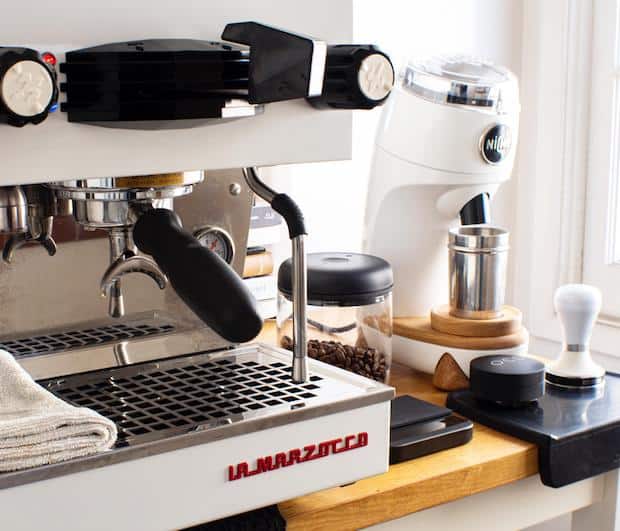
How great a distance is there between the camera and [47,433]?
2.19 ft

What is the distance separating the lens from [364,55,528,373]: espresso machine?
3.91ft

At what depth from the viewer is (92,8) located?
0.66 m

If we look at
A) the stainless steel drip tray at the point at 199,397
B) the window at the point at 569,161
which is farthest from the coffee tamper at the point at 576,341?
the window at the point at 569,161

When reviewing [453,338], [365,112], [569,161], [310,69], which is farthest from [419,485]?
[569,161]

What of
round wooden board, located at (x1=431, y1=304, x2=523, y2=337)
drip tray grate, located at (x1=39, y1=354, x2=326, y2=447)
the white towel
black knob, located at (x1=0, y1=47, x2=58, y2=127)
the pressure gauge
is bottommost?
round wooden board, located at (x1=431, y1=304, x2=523, y2=337)

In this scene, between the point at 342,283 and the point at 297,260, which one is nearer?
the point at 297,260

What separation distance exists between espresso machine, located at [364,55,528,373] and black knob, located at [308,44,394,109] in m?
0.48

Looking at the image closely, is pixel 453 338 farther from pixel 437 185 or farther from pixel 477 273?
pixel 437 185

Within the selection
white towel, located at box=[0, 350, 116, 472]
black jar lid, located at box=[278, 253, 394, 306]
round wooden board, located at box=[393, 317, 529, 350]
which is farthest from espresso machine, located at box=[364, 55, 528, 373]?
white towel, located at box=[0, 350, 116, 472]

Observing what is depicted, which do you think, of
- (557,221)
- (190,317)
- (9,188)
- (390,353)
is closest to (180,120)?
(9,188)

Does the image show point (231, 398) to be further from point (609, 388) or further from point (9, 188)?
point (609, 388)

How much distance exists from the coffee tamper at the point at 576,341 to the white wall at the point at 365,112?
1.40 ft

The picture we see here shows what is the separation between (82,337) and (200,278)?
25 cm

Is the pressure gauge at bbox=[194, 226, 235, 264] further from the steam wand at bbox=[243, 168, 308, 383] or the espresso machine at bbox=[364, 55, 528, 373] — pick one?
the espresso machine at bbox=[364, 55, 528, 373]
